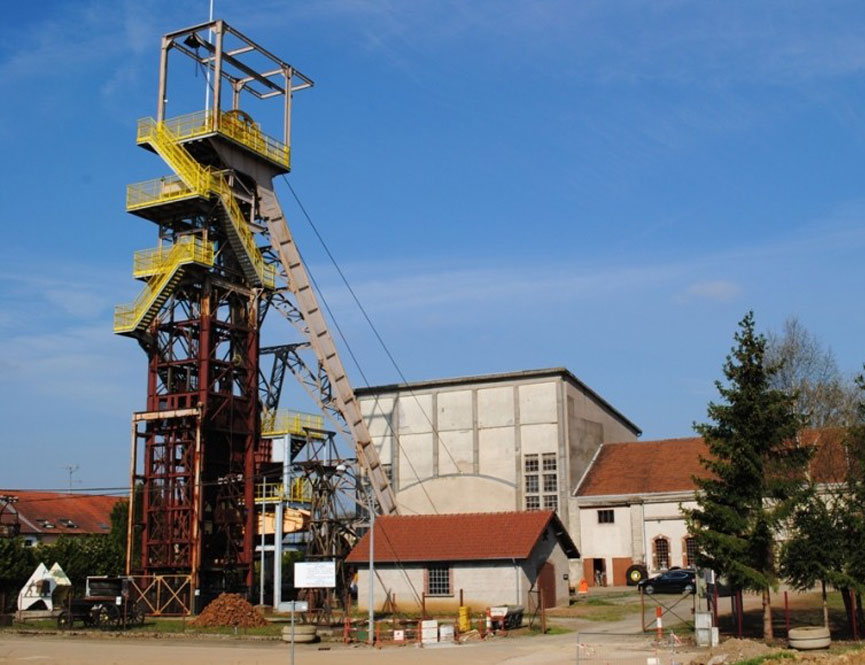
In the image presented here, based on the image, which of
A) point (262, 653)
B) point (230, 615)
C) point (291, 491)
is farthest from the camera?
point (291, 491)

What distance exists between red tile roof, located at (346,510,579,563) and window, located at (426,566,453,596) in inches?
22.3

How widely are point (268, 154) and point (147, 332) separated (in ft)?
35.6

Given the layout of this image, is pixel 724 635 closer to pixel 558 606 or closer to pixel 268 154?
pixel 558 606

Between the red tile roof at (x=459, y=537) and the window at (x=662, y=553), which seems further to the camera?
the window at (x=662, y=553)

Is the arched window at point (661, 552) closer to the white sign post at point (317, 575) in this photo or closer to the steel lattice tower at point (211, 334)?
the steel lattice tower at point (211, 334)

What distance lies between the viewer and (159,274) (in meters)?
45.3

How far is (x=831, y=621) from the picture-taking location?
1266 inches

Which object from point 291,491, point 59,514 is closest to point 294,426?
point 291,491

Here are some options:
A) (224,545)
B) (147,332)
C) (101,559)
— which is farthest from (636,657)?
(101,559)

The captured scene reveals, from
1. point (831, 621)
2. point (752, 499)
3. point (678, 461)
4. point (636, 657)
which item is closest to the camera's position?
point (636, 657)

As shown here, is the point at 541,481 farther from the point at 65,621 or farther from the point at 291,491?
the point at 65,621

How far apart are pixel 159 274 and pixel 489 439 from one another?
2284 cm

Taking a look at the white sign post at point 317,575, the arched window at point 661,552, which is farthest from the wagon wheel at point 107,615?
the arched window at point 661,552

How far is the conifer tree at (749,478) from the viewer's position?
27.1 meters
